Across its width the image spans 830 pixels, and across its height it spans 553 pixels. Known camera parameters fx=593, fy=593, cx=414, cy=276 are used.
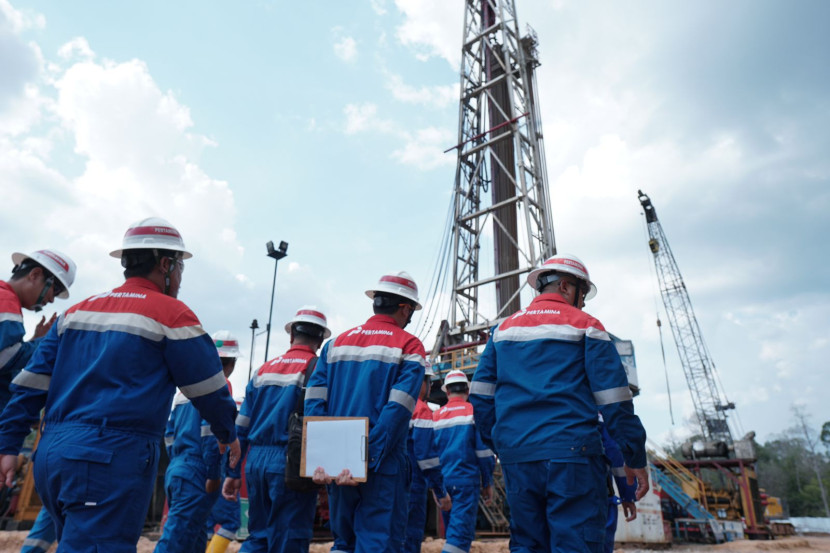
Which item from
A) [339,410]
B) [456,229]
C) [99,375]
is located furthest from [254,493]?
[456,229]

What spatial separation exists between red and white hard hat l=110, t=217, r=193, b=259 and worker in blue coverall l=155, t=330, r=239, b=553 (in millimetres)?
1824

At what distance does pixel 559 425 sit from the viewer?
3092 mm

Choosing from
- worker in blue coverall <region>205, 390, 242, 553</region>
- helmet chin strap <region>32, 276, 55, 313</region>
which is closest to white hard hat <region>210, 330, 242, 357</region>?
worker in blue coverall <region>205, 390, 242, 553</region>

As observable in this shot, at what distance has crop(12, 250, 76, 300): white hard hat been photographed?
3.97 m

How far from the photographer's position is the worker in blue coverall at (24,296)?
139 inches

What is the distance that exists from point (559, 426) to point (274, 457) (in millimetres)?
2060

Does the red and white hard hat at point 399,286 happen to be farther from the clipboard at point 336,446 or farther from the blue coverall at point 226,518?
the blue coverall at point 226,518

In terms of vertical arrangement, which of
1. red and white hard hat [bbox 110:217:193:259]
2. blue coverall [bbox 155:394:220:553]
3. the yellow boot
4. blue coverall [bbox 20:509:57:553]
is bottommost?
the yellow boot

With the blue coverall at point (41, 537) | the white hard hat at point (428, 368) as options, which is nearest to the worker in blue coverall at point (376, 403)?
the white hard hat at point (428, 368)

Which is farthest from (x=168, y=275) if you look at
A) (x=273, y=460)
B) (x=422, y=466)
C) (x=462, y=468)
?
(x=462, y=468)

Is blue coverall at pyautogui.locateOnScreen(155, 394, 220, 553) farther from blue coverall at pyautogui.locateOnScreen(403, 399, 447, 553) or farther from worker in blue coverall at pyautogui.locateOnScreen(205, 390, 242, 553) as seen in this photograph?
blue coverall at pyautogui.locateOnScreen(403, 399, 447, 553)

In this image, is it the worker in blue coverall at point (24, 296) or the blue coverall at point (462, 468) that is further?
the blue coverall at point (462, 468)

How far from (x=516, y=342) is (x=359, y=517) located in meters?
1.34

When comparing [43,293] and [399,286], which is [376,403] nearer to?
[399,286]
